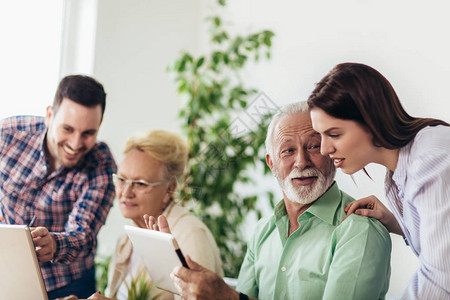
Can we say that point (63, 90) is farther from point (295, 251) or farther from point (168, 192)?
point (295, 251)

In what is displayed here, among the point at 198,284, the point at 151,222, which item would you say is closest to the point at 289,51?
the point at 151,222

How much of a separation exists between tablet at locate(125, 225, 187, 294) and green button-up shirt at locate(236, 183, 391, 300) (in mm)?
301

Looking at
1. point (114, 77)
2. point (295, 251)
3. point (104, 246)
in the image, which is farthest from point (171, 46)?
point (295, 251)

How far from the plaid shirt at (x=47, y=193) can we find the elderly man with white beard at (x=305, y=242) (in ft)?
2.14

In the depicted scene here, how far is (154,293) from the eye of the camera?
196cm

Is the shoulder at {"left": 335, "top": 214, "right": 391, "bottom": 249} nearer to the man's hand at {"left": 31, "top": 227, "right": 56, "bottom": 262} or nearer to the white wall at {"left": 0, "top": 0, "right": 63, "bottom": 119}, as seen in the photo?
the man's hand at {"left": 31, "top": 227, "right": 56, "bottom": 262}

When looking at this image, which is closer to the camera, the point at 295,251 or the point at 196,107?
the point at 295,251

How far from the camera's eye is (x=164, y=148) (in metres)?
2.31

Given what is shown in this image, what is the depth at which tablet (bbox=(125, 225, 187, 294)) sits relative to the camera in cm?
135

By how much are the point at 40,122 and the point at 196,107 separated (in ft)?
3.14

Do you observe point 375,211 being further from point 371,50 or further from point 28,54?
point 28,54

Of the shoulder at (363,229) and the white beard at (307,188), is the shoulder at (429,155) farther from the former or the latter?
the white beard at (307,188)

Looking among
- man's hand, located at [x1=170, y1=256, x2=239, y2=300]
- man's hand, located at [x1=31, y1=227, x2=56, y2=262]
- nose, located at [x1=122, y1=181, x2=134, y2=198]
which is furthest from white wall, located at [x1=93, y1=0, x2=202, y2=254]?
man's hand, located at [x1=170, y1=256, x2=239, y2=300]

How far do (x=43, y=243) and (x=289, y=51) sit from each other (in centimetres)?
162
